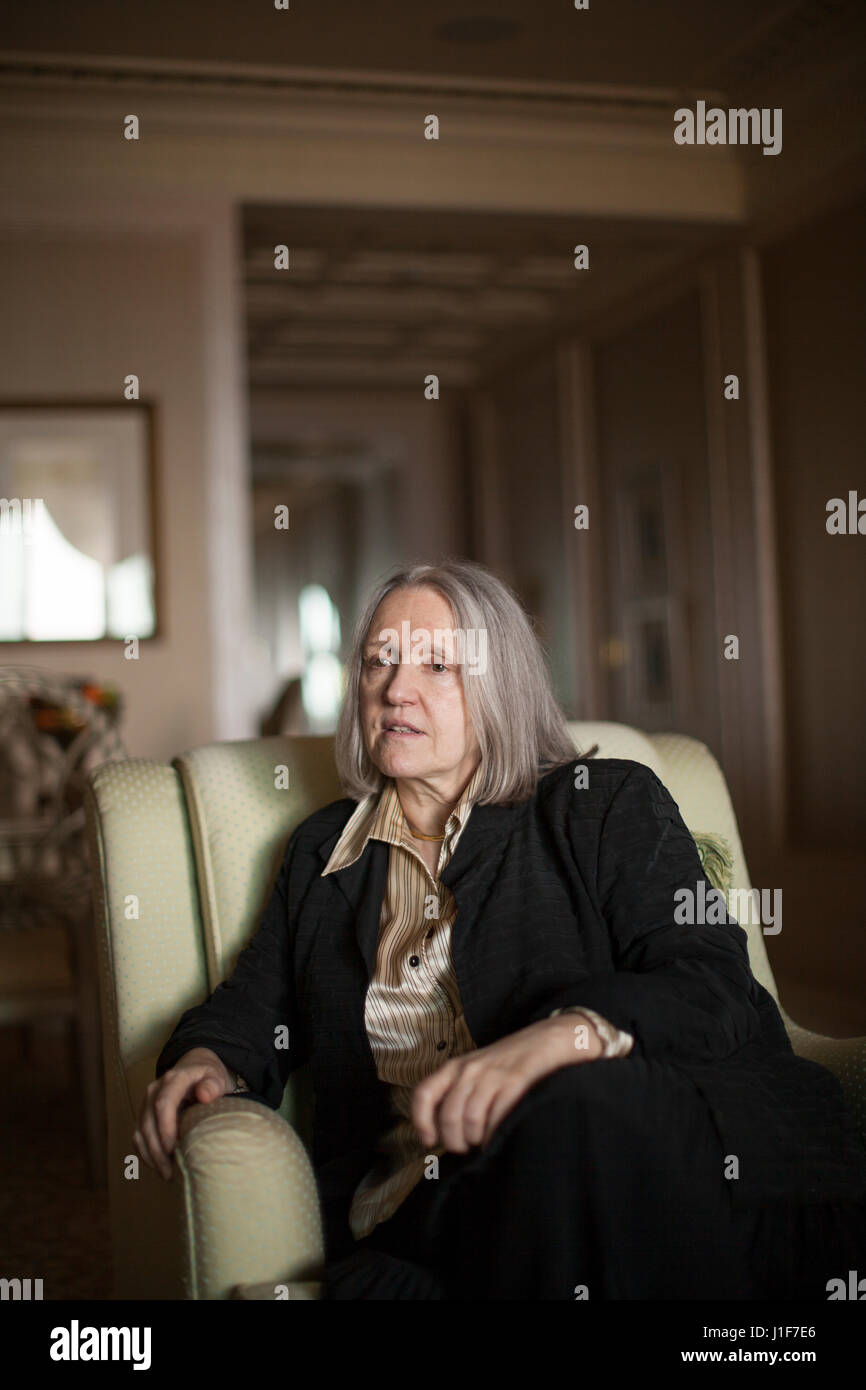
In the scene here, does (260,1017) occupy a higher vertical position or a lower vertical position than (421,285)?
lower

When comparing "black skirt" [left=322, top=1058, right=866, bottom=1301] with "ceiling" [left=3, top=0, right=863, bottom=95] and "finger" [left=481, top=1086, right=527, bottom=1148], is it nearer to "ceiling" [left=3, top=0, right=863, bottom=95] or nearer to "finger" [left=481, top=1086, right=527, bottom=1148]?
"finger" [left=481, top=1086, right=527, bottom=1148]

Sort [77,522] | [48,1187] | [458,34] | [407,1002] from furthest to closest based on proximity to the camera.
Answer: [77,522] → [458,34] → [48,1187] → [407,1002]

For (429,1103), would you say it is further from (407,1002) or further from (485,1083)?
(407,1002)

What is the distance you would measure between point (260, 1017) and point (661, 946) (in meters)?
0.49

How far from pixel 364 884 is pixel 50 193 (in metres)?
3.56

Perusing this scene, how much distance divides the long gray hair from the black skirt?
0.48 meters

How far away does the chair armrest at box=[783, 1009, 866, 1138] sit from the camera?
154cm

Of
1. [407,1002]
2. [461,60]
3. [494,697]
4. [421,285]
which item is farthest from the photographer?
[421,285]

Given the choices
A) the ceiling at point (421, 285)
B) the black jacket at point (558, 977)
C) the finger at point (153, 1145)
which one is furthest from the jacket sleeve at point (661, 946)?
the ceiling at point (421, 285)

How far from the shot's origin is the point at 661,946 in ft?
4.65

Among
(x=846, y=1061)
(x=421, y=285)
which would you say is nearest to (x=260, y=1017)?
(x=846, y=1061)

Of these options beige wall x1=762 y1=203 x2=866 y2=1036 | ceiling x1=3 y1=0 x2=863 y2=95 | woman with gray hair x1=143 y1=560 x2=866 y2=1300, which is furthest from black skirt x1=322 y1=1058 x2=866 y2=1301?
ceiling x1=3 y1=0 x2=863 y2=95
